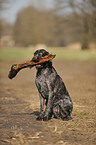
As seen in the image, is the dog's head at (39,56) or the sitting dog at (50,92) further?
the sitting dog at (50,92)

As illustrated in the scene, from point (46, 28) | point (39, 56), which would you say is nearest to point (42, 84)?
point (39, 56)

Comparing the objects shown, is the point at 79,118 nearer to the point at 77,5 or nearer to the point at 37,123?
the point at 37,123

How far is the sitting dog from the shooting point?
226 inches

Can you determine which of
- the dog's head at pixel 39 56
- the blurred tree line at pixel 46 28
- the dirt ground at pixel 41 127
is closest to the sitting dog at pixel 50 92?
the dog's head at pixel 39 56

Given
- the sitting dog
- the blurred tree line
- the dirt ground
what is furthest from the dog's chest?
the blurred tree line

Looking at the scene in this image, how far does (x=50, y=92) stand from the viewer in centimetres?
575

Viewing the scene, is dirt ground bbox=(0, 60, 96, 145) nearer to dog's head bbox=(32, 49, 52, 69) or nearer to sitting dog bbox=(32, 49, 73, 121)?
sitting dog bbox=(32, 49, 73, 121)

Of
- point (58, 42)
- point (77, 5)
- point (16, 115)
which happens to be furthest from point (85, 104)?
point (58, 42)

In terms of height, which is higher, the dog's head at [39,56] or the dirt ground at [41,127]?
the dog's head at [39,56]

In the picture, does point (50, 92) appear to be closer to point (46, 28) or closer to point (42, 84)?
point (42, 84)

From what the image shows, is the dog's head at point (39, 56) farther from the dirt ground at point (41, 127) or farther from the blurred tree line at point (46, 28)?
the blurred tree line at point (46, 28)

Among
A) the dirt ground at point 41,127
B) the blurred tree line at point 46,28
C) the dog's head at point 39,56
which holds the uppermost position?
the blurred tree line at point 46,28

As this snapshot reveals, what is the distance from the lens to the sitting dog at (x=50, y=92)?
18.9ft

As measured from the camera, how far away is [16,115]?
6570mm
